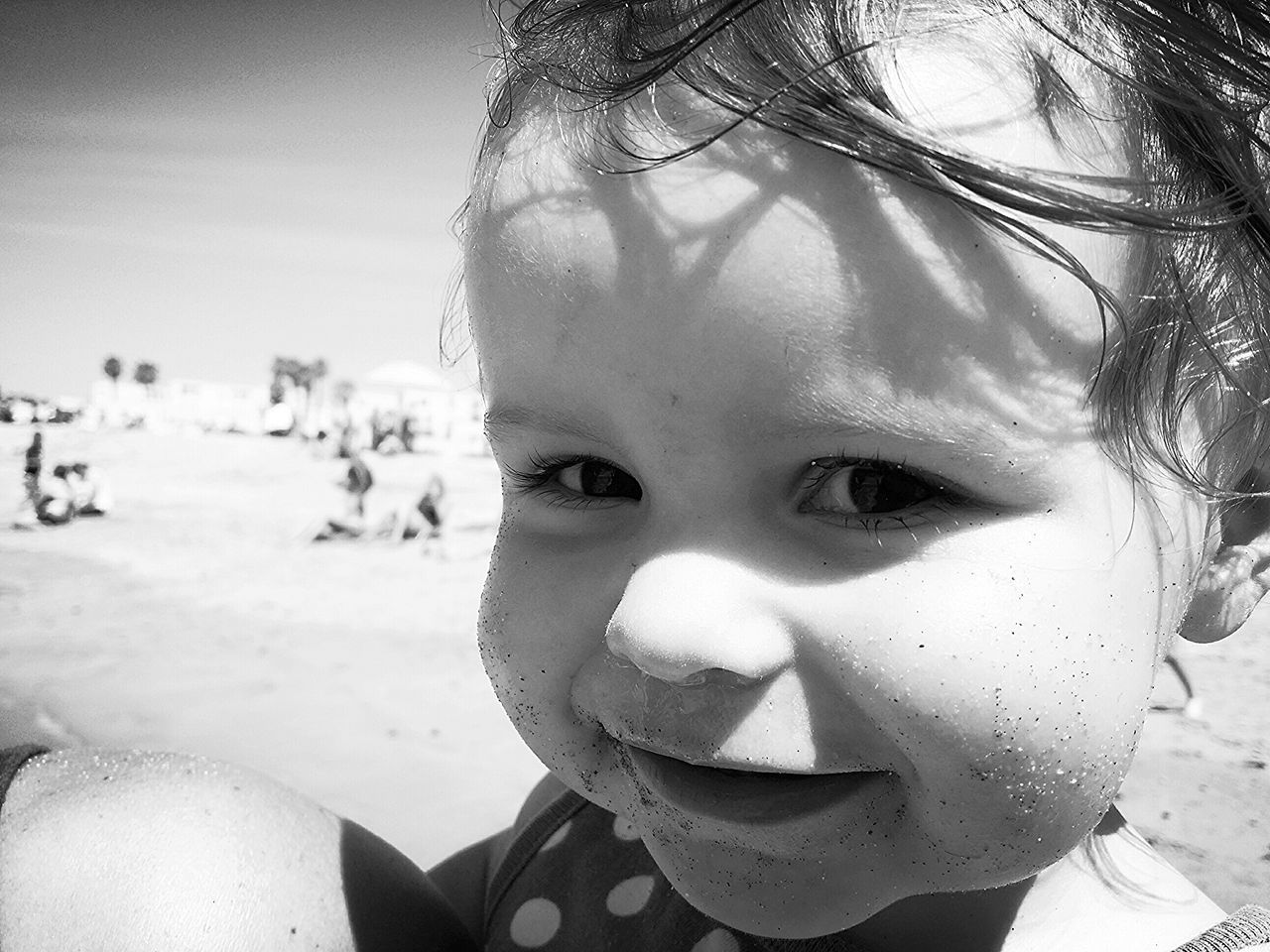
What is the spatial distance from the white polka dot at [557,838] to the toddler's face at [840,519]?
0.61 m

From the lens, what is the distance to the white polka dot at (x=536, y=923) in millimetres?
1462

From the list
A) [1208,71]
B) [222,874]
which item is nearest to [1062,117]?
[1208,71]

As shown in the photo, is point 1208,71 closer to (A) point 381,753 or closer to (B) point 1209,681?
(A) point 381,753

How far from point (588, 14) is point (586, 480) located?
56cm

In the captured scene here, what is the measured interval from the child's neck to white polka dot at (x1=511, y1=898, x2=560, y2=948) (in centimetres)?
46

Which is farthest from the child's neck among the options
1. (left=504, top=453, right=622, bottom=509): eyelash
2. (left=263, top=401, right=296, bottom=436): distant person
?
(left=263, top=401, right=296, bottom=436): distant person

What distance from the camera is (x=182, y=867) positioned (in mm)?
1205

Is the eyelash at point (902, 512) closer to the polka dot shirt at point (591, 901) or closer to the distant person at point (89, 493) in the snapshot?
the polka dot shirt at point (591, 901)

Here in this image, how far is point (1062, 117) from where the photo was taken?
89 centimetres

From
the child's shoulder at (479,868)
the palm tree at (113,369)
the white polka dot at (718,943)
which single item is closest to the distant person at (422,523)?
the child's shoulder at (479,868)

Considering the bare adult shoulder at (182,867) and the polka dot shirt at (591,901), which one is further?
the polka dot shirt at (591,901)

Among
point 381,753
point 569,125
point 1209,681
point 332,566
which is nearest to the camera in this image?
point 569,125

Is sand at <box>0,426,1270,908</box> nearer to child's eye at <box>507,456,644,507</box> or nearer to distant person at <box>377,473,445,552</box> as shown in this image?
distant person at <box>377,473,445,552</box>

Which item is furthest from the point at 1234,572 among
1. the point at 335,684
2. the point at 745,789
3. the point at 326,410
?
the point at 326,410
